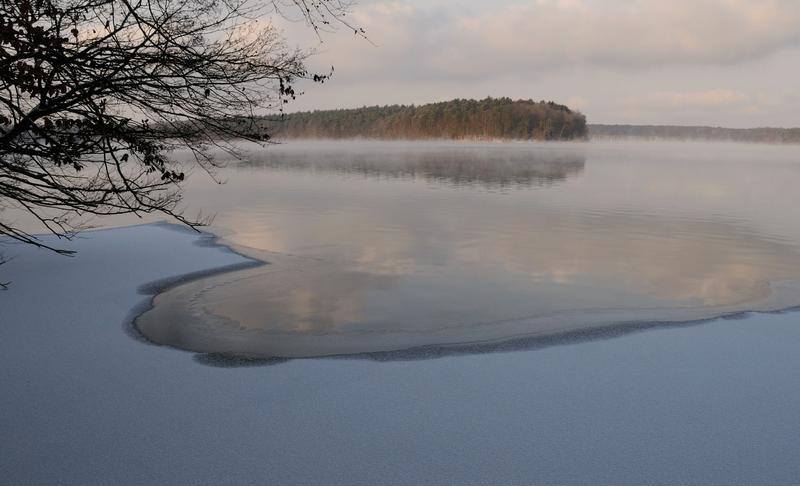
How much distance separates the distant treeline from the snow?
136 m

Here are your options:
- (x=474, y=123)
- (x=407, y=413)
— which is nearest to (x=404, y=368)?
(x=407, y=413)

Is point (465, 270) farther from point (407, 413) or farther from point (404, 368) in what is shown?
point (407, 413)

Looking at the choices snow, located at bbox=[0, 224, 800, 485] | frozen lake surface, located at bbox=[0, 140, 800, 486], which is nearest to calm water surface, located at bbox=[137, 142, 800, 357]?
frozen lake surface, located at bbox=[0, 140, 800, 486]

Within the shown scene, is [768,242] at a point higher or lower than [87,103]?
lower

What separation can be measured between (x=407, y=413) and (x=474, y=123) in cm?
14051

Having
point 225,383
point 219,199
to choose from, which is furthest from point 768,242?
point 219,199

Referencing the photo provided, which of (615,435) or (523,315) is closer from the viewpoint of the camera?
(615,435)

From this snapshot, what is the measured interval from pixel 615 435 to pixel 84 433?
482 centimetres

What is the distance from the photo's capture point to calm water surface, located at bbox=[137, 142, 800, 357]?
28.6 ft

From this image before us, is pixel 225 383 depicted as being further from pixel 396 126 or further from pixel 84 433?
pixel 396 126

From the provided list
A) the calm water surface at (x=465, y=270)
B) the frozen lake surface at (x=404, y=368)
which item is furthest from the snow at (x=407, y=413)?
A: the calm water surface at (x=465, y=270)

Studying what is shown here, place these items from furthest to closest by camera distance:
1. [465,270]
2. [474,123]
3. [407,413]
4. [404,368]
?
[474,123] < [465,270] < [404,368] < [407,413]

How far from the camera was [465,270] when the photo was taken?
12.3 m

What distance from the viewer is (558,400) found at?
244 inches
